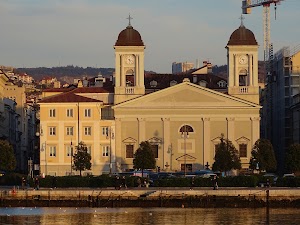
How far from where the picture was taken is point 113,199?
85.6 metres

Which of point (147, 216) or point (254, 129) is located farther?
point (254, 129)

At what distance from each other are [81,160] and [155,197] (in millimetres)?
39642

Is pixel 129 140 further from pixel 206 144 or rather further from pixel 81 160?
pixel 81 160

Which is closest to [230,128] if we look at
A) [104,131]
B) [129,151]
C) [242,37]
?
[242,37]

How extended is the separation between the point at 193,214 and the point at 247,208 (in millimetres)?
6287

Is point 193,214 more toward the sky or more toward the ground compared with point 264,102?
more toward the ground

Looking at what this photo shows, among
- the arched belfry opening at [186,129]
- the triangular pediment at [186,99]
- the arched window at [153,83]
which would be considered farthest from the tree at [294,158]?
the arched window at [153,83]

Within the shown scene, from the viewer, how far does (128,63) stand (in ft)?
444

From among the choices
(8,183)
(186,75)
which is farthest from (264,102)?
(8,183)

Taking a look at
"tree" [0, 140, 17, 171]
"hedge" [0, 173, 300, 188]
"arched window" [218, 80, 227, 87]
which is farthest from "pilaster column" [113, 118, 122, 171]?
"hedge" [0, 173, 300, 188]

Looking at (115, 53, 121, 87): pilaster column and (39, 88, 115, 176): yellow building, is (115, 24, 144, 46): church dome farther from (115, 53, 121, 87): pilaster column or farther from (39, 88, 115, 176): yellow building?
(39, 88, 115, 176): yellow building

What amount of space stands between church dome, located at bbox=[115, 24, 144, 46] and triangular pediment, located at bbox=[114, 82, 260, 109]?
6.67 m

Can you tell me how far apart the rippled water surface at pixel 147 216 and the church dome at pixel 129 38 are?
53988 mm

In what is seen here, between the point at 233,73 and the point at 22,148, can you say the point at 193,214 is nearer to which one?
the point at 233,73
